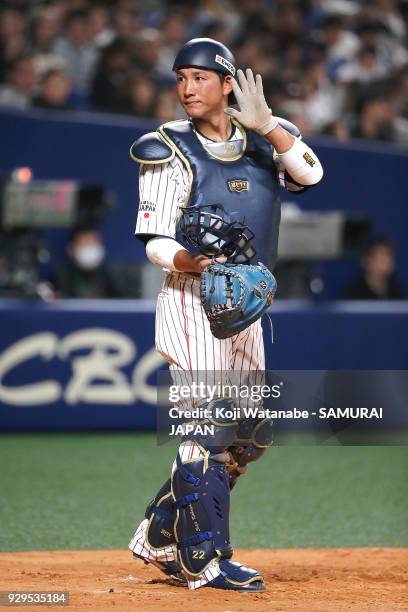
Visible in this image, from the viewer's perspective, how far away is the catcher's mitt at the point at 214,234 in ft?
13.6

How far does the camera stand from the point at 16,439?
8.35 metres

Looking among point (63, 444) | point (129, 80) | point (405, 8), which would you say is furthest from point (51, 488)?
point (405, 8)

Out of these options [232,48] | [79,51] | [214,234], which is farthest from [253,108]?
[232,48]

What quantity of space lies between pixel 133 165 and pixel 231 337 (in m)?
5.77

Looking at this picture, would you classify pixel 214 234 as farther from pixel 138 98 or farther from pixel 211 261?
pixel 138 98

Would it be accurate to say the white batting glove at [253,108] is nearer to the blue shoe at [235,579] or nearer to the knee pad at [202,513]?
the knee pad at [202,513]


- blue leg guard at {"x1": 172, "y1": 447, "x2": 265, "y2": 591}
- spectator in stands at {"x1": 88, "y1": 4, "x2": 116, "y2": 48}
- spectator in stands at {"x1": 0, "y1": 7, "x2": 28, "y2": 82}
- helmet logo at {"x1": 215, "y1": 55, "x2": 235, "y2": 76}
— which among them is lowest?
blue leg guard at {"x1": 172, "y1": 447, "x2": 265, "y2": 591}

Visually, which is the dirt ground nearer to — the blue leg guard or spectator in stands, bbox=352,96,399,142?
the blue leg guard

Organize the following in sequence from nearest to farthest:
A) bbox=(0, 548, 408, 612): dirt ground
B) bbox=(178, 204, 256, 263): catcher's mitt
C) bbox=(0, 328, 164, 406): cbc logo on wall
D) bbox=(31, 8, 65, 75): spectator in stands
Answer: bbox=(0, 548, 408, 612): dirt ground < bbox=(178, 204, 256, 263): catcher's mitt < bbox=(0, 328, 164, 406): cbc logo on wall < bbox=(31, 8, 65, 75): spectator in stands

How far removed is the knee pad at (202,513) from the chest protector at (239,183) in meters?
0.82

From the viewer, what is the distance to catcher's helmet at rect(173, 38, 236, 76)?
4.36 meters

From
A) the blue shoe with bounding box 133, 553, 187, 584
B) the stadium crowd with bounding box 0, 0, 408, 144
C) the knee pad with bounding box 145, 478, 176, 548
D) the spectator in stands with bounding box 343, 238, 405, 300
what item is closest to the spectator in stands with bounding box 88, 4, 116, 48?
the stadium crowd with bounding box 0, 0, 408, 144

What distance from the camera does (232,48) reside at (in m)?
11.6

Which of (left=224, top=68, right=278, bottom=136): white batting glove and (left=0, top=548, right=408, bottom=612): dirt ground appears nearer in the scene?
(left=0, top=548, right=408, bottom=612): dirt ground
